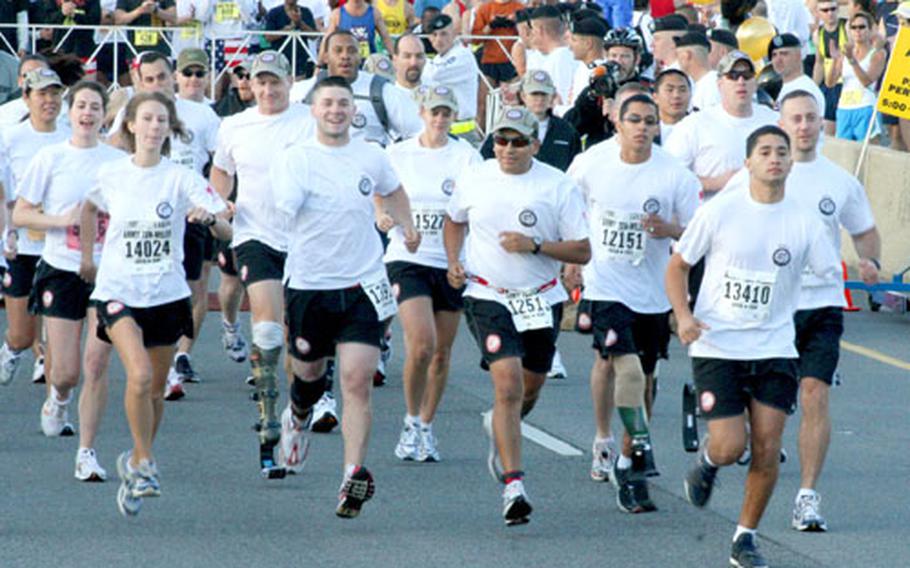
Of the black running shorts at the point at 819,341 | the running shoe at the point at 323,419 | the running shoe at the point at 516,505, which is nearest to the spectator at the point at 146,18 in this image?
the running shoe at the point at 323,419

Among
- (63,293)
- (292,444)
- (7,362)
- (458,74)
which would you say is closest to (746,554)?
(292,444)

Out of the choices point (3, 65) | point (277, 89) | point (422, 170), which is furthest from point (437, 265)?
point (3, 65)

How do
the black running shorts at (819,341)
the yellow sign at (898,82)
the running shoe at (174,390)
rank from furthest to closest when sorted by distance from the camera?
the yellow sign at (898,82) < the running shoe at (174,390) < the black running shorts at (819,341)

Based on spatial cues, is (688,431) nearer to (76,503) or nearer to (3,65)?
(76,503)

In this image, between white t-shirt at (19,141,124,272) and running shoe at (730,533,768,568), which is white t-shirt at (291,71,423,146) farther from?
running shoe at (730,533,768,568)

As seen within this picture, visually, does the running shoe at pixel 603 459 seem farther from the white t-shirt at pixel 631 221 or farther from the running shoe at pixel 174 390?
the running shoe at pixel 174 390

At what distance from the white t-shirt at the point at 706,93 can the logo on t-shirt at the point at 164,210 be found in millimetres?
5708

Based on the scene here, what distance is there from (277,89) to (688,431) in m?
2.99

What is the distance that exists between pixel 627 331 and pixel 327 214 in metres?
1.60

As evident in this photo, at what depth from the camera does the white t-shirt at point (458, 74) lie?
1838 centimetres

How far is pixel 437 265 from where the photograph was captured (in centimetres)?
1145

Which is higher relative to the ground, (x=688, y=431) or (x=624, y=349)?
(x=624, y=349)

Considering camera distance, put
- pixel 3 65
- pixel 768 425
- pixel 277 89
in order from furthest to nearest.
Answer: pixel 3 65 < pixel 277 89 < pixel 768 425

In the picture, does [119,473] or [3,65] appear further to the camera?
[3,65]
